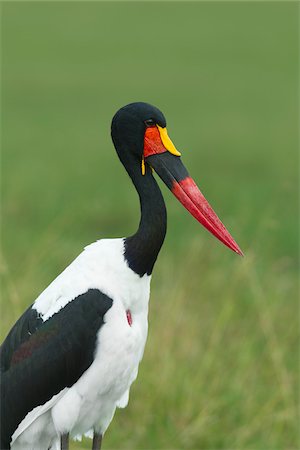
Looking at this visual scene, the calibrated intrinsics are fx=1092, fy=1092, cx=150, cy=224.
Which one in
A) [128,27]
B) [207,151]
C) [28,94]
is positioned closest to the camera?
[207,151]

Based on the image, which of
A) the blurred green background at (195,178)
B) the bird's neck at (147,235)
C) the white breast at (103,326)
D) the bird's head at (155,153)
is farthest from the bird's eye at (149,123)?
the blurred green background at (195,178)

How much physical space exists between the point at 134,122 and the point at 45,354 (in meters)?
1.10

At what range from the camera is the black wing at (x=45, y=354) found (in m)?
4.76

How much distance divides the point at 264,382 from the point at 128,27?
85.7 feet

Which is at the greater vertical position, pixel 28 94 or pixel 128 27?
pixel 128 27

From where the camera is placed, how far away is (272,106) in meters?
24.6

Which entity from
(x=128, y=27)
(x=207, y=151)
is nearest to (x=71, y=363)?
(x=207, y=151)

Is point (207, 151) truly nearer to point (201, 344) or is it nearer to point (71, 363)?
point (201, 344)

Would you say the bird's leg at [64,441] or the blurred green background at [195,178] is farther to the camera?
the blurred green background at [195,178]

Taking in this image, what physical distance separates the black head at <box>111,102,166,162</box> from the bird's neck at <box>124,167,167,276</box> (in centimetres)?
21

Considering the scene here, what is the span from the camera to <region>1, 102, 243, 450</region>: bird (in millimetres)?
4770

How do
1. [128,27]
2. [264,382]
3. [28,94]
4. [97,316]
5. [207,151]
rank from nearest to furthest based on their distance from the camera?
1. [97,316]
2. [264,382]
3. [207,151]
4. [28,94]
5. [128,27]

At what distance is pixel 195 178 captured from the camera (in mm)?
16875

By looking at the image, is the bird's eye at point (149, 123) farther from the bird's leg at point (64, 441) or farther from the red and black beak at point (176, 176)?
the bird's leg at point (64, 441)
